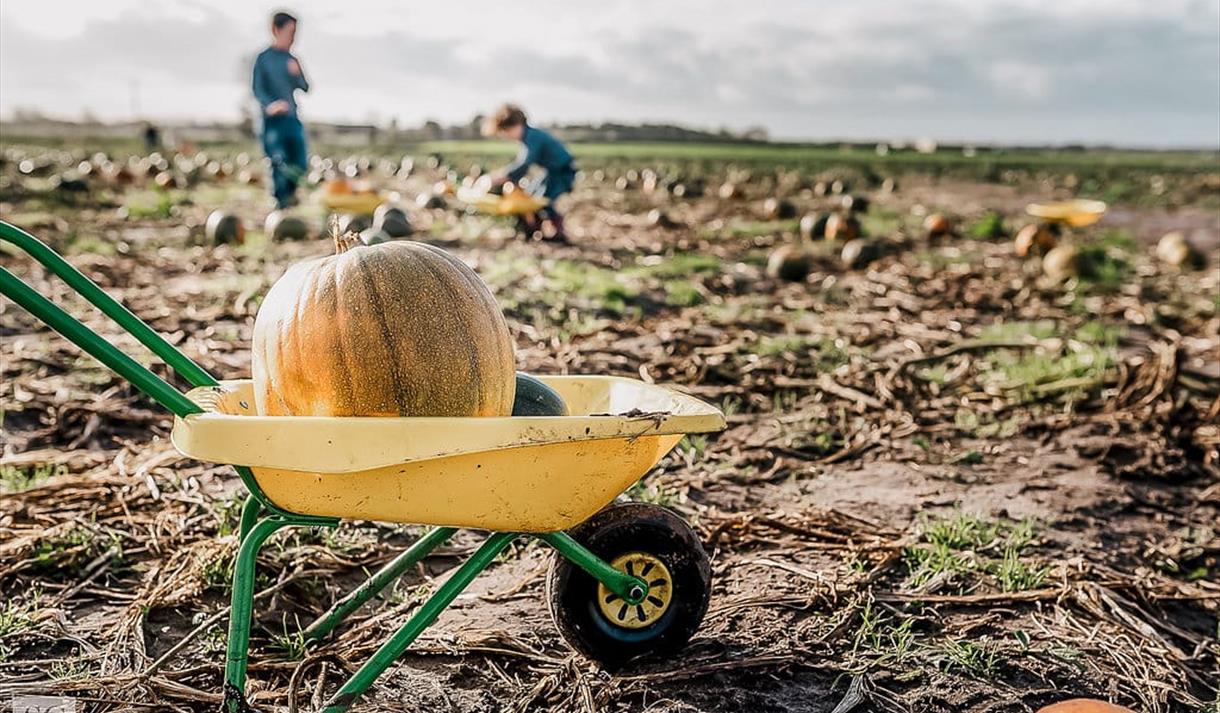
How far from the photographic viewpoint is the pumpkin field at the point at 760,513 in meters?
2.85

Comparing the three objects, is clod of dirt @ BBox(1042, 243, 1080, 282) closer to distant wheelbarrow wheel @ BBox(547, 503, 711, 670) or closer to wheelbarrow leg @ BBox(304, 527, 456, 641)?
distant wheelbarrow wheel @ BBox(547, 503, 711, 670)

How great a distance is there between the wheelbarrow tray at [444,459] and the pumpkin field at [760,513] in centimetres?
29

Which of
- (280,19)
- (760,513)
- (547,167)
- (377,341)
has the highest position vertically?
(280,19)

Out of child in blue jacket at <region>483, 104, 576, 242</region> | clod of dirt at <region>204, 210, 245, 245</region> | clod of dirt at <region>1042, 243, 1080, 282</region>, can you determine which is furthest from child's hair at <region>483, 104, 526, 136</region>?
clod of dirt at <region>1042, 243, 1080, 282</region>

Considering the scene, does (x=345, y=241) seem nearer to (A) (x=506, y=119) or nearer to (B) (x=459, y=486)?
(B) (x=459, y=486)

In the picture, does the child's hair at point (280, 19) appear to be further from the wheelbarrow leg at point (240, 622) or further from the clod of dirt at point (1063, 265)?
the wheelbarrow leg at point (240, 622)

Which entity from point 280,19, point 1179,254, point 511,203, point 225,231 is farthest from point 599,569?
point 1179,254

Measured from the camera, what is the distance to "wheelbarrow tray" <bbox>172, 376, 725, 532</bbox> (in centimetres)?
225

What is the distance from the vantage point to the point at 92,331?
219 cm

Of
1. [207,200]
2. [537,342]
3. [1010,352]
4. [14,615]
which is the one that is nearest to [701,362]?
[537,342]

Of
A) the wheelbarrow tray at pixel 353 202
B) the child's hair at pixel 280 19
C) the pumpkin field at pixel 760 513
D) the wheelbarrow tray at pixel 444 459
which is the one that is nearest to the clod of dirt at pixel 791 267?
the pumpkin field at pixel 760 513

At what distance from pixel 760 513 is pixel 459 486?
1877 millimetres

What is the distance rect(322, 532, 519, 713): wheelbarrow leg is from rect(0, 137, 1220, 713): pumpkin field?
0.23 m

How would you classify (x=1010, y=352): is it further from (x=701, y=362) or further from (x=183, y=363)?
(x=183, y=363)
